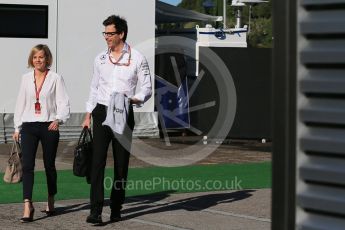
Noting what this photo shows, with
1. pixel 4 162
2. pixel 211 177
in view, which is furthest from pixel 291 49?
pixel 4 162

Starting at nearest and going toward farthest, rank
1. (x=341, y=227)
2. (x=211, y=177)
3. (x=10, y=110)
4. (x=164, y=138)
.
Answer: (x=341, y=227) < (x=211, y=177) < (x=10, y=110) < (x=164, y=138)

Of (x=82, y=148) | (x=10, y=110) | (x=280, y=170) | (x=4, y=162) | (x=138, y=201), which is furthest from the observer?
(x=10, y=110)

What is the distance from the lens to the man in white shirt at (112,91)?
8.62 m

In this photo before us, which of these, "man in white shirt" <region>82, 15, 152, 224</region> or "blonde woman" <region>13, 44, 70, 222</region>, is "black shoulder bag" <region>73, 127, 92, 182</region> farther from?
"blonde woman" <region>13, 44, 70, 222</region>

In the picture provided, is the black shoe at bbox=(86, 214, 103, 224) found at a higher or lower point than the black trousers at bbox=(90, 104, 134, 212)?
lower

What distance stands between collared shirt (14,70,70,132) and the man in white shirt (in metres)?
0.40

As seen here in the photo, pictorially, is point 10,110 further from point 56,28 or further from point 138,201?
point 138,201

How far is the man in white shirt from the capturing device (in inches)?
339

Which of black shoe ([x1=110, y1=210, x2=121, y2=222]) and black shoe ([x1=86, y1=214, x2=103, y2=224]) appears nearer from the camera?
black shoe ([x1=86, y1=214, x2=103, y2=224])

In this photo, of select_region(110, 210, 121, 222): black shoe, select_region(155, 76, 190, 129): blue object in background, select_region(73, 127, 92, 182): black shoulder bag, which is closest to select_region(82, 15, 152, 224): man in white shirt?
select_region(73, 127, 92, 182): black shoulder bag

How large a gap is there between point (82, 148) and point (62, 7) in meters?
10.5

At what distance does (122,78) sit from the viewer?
→ 28.2 feet

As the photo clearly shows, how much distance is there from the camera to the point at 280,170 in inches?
101

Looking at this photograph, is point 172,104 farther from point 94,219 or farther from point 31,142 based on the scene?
point 94,219
